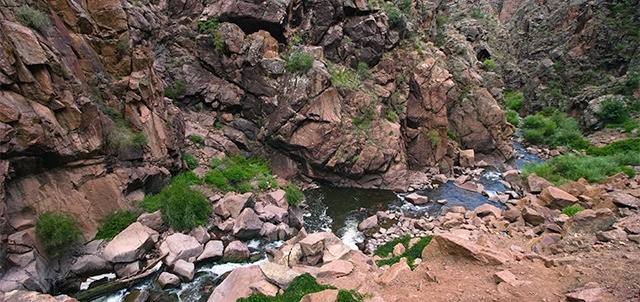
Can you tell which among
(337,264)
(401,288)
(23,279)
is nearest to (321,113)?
(337,264)

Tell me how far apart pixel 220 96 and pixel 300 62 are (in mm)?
6814

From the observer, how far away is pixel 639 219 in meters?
12.5

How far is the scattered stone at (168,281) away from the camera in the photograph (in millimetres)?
13367

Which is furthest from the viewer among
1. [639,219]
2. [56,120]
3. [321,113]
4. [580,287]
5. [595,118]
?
[595,118]

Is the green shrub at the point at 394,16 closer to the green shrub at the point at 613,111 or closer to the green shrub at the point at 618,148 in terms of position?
the green shrub at the point at 618,148

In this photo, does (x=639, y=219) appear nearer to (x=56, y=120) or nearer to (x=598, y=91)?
(x=56, y=120)

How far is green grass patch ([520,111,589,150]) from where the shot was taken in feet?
123

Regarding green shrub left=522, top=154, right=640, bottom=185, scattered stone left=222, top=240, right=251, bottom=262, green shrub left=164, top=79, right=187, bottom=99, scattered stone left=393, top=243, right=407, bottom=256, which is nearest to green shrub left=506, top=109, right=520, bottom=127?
green shrub left=522, top=154, right=640, bottom=185

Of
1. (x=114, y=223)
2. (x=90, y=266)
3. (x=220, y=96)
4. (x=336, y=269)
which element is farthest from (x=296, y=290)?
(x=220, y=96)

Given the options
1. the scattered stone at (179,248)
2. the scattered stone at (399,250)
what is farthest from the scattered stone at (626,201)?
the scattered stone at (179,248)

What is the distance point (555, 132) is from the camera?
130ft

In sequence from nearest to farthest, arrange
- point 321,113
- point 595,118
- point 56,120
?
1. point 56,120
2. point 321,113
3. point 595,118

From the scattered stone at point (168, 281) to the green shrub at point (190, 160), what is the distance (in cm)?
982

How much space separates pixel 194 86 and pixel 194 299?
18.2 m
